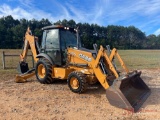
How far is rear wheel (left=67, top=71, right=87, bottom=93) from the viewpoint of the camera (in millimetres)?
6258

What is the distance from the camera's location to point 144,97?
19.5ft

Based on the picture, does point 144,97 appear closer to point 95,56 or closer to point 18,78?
point 95,56

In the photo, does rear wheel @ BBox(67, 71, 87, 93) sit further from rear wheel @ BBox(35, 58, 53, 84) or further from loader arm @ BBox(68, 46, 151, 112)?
rear wheel @ BBox(35, 58, 53, 84)

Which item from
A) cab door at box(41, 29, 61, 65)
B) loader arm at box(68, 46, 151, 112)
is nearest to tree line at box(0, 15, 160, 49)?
cab door at box(41, 29, 61, 65)

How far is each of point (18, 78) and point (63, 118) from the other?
4.59 meters

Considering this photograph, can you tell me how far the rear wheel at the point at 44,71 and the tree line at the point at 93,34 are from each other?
34507mm

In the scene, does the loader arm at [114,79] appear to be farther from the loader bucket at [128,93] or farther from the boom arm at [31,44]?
the boom arm at [31,44]

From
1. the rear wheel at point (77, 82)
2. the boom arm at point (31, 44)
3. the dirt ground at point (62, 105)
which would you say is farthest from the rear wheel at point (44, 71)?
the rear wheel at point (77, 82)

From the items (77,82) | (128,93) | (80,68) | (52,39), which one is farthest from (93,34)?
(128,93)

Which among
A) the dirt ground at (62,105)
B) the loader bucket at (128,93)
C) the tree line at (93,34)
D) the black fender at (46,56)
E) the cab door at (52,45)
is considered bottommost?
the dirt ground at (62,105)

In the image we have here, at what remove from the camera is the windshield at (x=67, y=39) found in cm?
765

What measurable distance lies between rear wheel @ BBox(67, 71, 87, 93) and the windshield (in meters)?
1.64

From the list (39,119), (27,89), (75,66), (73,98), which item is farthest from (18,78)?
(39,119)

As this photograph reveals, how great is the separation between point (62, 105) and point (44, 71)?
9.79ft
